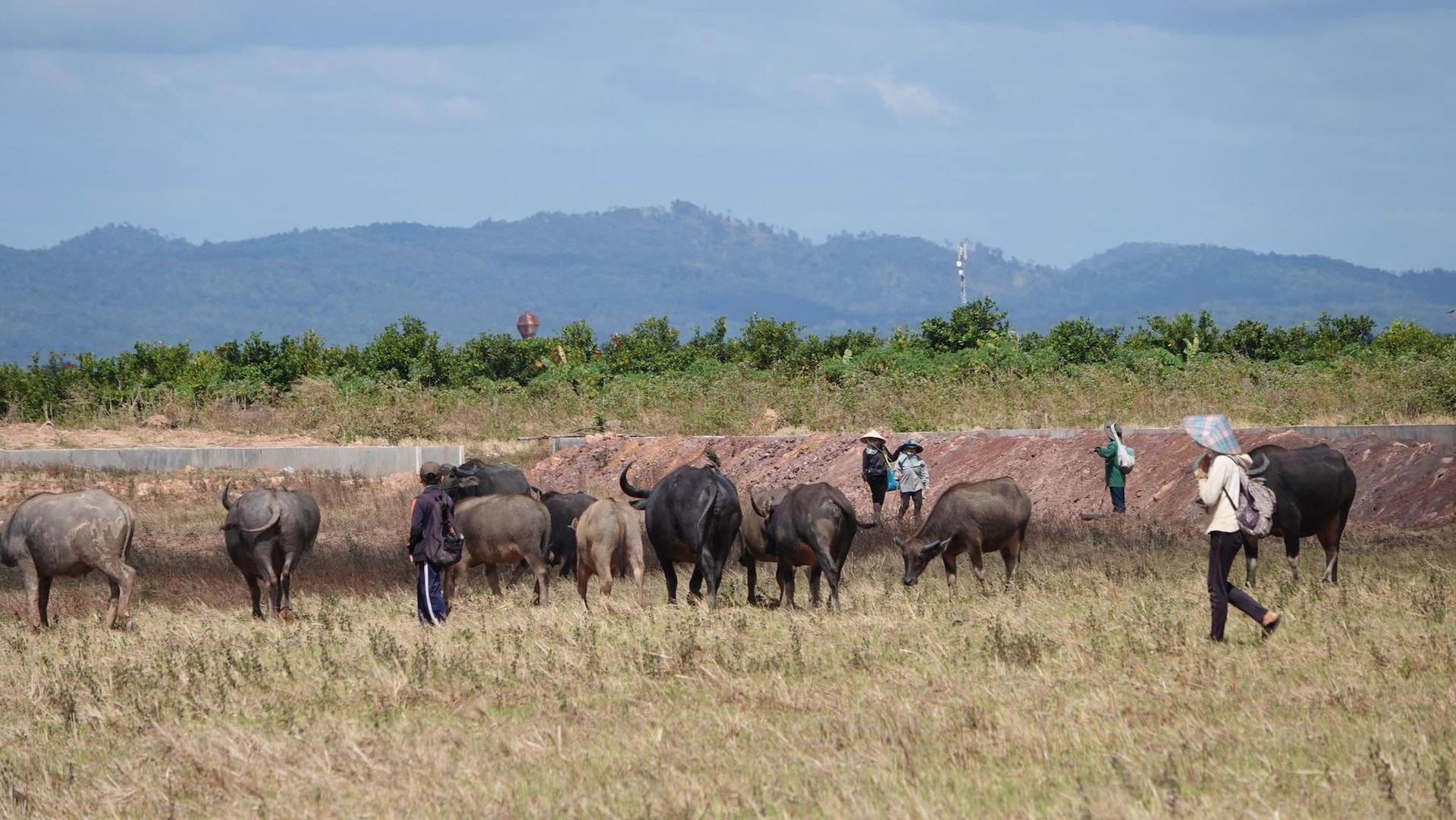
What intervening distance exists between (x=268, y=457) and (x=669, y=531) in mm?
21097

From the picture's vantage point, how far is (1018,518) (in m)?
16.6

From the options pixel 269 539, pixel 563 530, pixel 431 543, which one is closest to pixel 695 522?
pixel 431 543

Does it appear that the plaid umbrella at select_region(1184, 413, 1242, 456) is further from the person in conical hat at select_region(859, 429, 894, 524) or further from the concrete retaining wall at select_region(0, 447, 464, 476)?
the concrete retaining wall at select_region(0, 447, 464, 476)

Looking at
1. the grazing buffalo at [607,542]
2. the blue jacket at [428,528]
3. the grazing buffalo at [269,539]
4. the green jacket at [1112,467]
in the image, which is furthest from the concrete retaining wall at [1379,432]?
the grazing buffalo at [269,539]

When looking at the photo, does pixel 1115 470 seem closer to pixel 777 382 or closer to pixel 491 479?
pixel 491 479

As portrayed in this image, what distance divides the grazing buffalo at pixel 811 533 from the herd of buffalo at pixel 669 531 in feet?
0.05

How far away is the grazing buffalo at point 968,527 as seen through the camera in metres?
16.2

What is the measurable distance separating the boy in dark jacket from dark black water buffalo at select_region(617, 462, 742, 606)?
1.96 metres

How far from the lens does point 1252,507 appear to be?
11367mm

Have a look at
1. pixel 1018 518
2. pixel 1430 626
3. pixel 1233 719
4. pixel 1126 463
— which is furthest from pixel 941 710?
pixel 1126 463

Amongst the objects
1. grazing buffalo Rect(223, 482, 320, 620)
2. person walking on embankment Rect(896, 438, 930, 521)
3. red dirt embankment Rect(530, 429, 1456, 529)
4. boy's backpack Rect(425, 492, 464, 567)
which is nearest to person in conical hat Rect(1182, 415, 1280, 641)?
boy's backpack Rect(425, 492, 464, 567)

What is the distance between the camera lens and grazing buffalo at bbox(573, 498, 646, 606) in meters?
15.3

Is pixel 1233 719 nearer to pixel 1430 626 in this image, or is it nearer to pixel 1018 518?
pixel 1430 626

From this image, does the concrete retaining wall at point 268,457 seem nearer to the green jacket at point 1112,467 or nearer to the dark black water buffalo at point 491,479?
the dark black water buffalo at point 491,479
